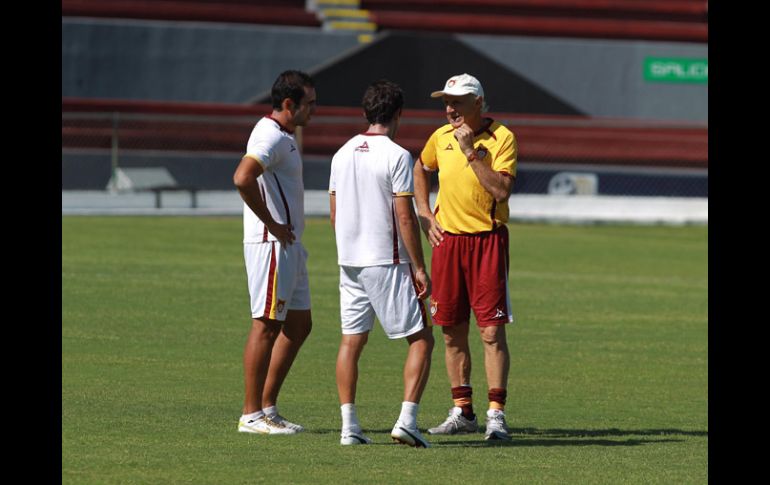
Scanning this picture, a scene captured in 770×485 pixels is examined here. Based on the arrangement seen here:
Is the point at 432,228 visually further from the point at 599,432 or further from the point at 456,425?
the point at 599,432

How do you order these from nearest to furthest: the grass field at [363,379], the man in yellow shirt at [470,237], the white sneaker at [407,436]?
the grass field at [363,379] → the white sneaker at [407,436] → the man in yellow shirt at [470,237]

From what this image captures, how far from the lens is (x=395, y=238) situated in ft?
25.5

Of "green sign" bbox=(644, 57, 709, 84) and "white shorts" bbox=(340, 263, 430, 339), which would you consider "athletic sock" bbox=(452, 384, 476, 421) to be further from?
"green sign" bbox=(644, 57, 709, 84)

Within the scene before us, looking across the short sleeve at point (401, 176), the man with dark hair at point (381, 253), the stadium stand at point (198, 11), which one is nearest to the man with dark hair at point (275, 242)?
the man with dark hair at point (381, 253)

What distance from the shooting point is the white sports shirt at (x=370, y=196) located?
765 centimetres

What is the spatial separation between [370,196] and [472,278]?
3.13 ft

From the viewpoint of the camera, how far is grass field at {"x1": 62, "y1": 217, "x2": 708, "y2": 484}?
7.14 meters

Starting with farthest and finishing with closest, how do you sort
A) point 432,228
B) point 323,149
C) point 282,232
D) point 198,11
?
point 198,11 → point 323,149 → point 432,228 → point 282,232

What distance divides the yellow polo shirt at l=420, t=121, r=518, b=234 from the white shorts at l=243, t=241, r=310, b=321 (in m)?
0.91

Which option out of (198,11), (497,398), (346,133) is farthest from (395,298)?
(198,11)

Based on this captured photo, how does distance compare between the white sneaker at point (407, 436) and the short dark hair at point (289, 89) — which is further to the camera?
the short dark hair at point (289, 89)

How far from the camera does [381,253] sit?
7766 millimetres

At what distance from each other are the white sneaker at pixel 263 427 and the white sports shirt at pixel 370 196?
96 centimetres

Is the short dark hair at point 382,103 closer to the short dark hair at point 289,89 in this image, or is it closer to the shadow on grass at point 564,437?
the short dark hair at point 289,89
